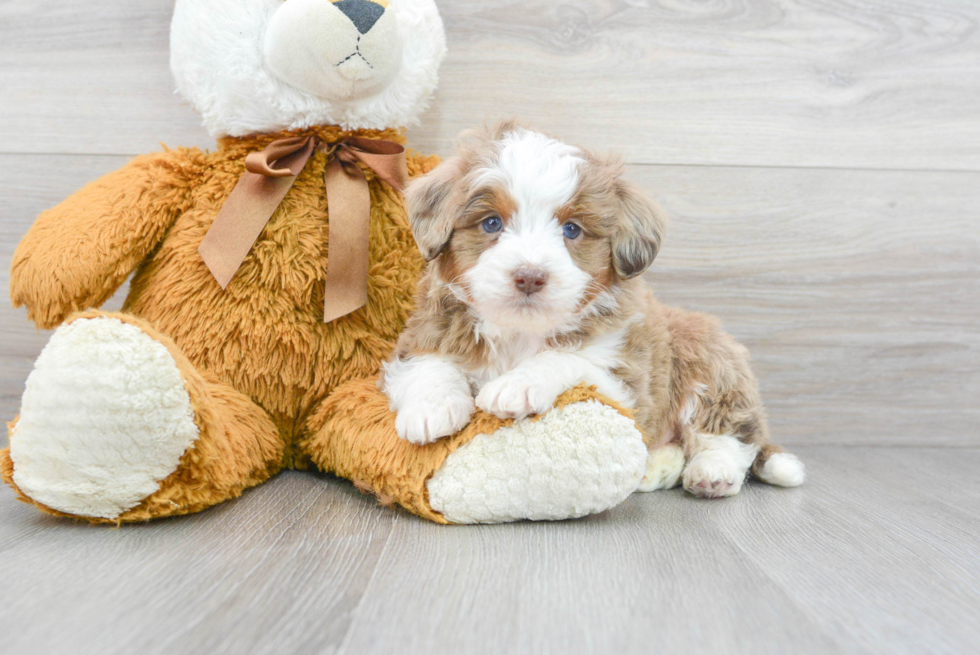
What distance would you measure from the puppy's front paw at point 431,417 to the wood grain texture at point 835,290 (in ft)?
3.27

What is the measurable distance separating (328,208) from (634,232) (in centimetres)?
69

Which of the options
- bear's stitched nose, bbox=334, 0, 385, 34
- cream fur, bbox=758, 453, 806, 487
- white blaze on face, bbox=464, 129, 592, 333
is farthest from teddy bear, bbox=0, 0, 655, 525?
cream fur, bbox=758, 453, 806, 487

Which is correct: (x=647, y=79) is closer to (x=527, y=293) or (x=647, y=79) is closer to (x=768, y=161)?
(x=768, y=161)

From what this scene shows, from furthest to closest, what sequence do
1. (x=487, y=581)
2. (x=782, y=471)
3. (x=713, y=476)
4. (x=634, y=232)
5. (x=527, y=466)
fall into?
(x=782, y=471), (x=713, y=476), (x=634, y=232), (x=527, y=466), (x=487, y=581)

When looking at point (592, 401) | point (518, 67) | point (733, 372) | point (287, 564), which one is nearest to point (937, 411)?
point (733, 372)

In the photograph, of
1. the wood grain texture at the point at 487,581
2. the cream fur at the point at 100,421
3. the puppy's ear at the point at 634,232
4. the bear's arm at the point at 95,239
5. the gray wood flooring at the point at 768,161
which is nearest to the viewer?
the wood grain texture at the point at 487,581

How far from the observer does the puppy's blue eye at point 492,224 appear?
1388mm

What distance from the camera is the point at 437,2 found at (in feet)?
6.68

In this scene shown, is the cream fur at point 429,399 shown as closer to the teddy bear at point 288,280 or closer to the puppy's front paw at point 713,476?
the teddy bear at point 288,280

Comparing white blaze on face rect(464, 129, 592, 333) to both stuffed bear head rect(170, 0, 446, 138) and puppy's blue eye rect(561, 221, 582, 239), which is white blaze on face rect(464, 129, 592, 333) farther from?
stuffed bear head rect(170, 0, 446, 138)

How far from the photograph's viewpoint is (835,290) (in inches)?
86.3

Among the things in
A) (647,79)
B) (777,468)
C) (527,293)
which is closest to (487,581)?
(527,293)

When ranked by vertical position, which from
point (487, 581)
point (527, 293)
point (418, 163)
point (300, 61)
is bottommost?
point (487, 581)

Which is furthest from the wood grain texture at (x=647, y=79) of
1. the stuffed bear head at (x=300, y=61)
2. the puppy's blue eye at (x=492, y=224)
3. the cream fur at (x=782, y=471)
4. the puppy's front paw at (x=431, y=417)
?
the puppy's front paw at (x=431, y=417)
